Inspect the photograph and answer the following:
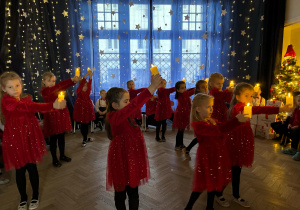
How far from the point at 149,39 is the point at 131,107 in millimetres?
4568

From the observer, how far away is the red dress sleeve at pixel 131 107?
141 cm

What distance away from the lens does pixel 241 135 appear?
6.79ft

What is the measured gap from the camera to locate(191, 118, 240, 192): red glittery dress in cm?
175

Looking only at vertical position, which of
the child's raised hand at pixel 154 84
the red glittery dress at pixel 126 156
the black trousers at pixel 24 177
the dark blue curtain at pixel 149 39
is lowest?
the black trousers at pixel 24 177

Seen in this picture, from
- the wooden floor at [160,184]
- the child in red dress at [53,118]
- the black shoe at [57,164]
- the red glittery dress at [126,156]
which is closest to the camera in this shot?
the red glittery dress at [126,156]

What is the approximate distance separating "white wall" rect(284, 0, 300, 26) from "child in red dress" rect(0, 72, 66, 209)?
5613 millimetres

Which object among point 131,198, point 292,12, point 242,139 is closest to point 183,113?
point 242,139

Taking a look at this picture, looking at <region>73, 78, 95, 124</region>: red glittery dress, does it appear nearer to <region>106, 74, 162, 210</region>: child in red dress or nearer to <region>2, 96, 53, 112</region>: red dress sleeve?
<region>2, 96, 53, 112</region>: red dress sleeve

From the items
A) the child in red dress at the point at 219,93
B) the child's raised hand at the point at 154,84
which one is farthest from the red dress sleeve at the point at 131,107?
the child in red dress at the point at 219,93

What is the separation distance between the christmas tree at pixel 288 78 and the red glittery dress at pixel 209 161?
160 inches

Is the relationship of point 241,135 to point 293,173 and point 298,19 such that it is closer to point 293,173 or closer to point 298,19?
point 293,173

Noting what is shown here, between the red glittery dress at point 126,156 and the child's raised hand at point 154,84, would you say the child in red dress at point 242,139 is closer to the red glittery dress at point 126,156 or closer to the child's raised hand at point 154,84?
the red glittery dress at point 126,156

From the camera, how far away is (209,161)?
177 cm

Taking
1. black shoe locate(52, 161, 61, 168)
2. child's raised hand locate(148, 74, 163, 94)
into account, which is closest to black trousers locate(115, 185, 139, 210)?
child's raised hand locate(148, 74, 163, 94)
